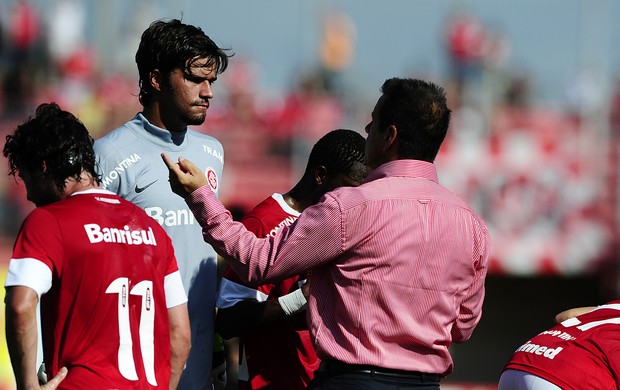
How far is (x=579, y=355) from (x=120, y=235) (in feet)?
7.44

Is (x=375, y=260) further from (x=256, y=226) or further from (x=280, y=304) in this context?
(x=256, y=226)

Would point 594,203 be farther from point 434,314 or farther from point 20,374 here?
point 20,374

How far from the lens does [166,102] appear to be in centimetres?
519

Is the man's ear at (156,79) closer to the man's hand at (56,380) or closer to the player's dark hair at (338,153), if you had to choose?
the player's dark hair at (338,153)

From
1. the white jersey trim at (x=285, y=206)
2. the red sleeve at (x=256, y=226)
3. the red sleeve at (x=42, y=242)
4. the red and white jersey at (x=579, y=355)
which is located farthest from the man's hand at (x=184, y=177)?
the red and white jersey at (x=579, y=355)

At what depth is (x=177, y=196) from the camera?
5.12 meters

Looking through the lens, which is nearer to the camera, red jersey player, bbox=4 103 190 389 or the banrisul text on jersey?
red jersey player, bbox=4 103 190 389

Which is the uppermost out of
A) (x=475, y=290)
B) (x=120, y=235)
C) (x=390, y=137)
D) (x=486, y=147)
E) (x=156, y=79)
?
(x=156, y=79)

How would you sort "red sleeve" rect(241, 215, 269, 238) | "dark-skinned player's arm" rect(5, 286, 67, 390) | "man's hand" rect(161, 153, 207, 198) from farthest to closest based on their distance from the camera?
"red sleeve" rect(241, 215, 269, 238) → "man's hand" rect(161, 153, 207, 198) → "dark-skinned player's arm" rect(5, 286, 67, 390)

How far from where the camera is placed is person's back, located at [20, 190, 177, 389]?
4.07 metres

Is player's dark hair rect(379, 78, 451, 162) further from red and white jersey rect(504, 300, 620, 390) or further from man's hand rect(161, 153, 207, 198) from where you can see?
red and white jersey rect(504, 300, 620, 390)

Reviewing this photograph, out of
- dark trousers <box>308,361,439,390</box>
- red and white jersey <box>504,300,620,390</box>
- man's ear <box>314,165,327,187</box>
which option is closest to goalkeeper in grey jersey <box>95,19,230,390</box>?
man's ear <box>314,165,327,187</box>

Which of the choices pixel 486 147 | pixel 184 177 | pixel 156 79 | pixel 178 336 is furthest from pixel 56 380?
pixel 486 147

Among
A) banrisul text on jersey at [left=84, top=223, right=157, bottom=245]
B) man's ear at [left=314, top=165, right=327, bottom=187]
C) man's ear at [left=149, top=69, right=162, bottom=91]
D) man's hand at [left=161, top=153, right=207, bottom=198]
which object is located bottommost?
man's ear at [left=314, top=165, right=327, bottom=187]
